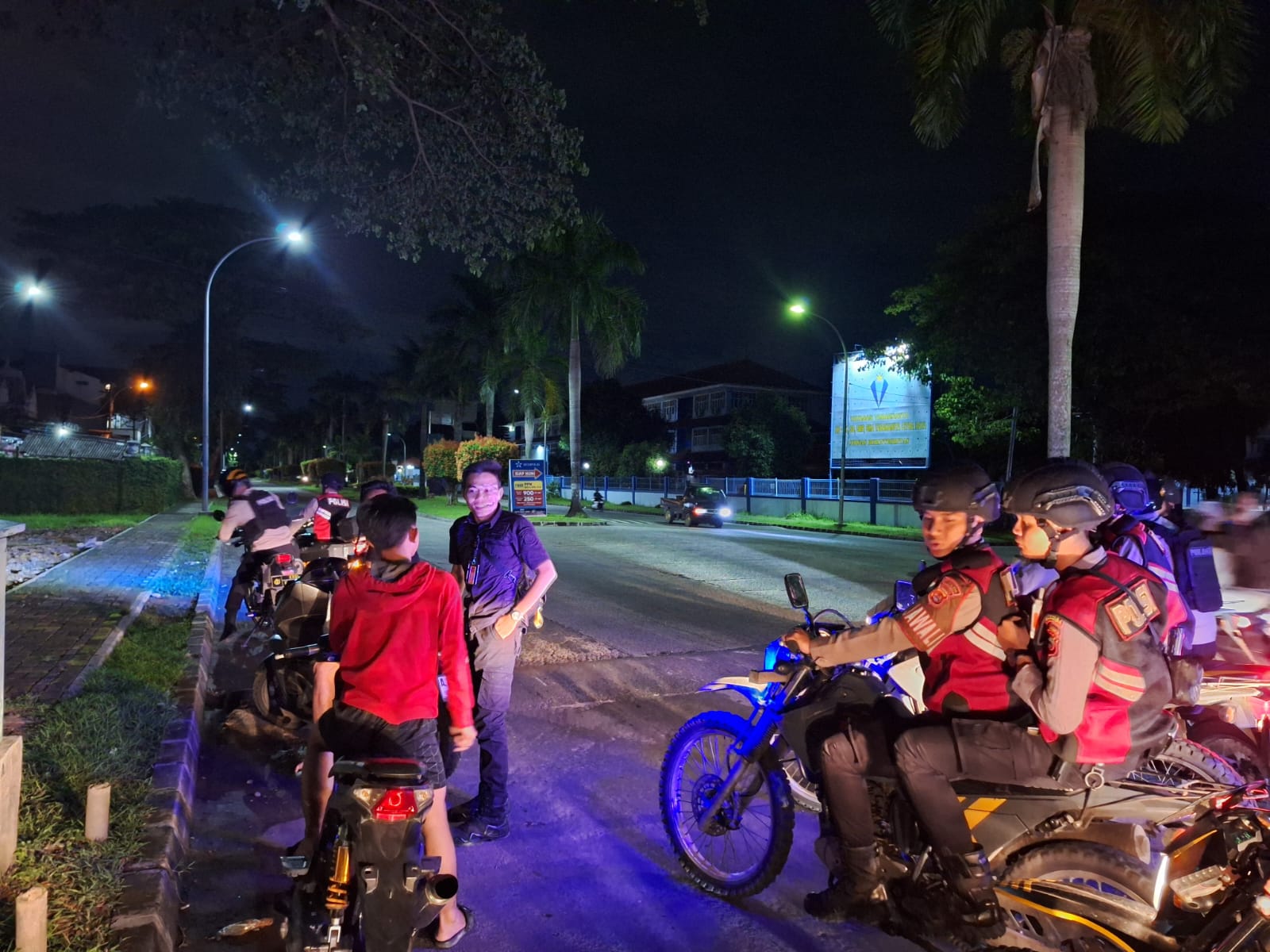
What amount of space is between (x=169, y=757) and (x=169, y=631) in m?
4.16

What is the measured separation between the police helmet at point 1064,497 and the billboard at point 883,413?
1270 inches

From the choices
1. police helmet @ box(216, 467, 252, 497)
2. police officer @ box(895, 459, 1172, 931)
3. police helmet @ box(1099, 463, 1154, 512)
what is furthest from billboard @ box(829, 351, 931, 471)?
police officer @ box(895, 459, 1172, 931)

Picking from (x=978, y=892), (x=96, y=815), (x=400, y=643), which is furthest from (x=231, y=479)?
(x=978, y=892)

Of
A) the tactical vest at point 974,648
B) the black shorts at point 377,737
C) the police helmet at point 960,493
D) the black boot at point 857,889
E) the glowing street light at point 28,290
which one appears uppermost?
the glowing street light at point 28,290

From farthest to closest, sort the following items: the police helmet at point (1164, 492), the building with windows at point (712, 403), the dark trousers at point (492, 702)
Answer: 1. the building with windows at point (712, 403)
2. the police helmet at point (1164, 492)
3. the dark trousers at point (492, 702)

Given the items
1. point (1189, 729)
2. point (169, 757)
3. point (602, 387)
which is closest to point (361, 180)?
point (169, 757)

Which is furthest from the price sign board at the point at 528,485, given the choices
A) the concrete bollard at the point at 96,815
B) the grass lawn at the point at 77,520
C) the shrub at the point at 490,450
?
the concrete bollard at the point at 96,815

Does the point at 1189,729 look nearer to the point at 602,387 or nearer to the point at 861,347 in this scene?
the point at 861,347

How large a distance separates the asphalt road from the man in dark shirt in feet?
0.78

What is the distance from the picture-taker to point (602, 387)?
6322 centimetres

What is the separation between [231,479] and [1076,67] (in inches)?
531

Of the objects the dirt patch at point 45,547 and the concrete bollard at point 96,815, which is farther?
the dirt patch at point 45,547

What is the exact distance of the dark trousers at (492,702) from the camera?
4.21m

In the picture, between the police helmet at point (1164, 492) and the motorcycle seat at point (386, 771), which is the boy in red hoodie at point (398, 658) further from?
the police helmet at point (1164, 492)
